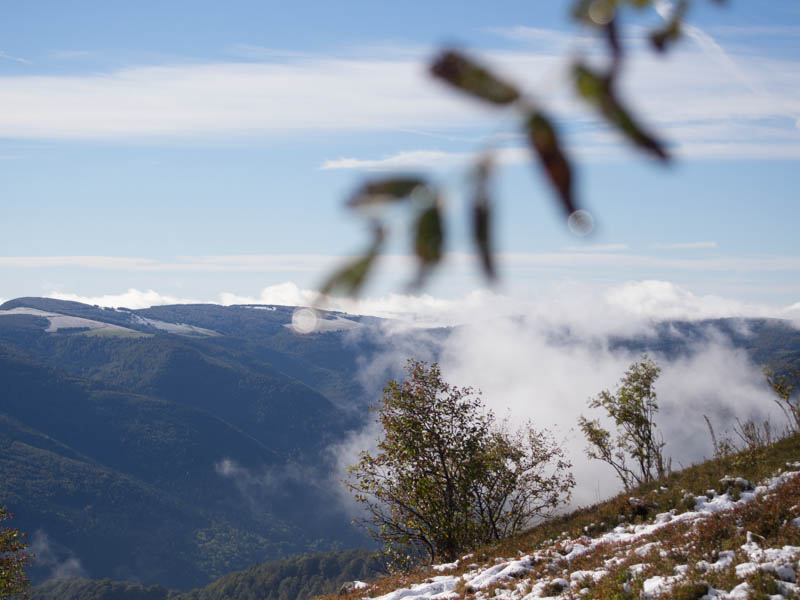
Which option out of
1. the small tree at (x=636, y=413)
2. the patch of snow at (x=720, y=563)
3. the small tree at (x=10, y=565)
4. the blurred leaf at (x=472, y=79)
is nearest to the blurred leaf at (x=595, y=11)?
the blurred leaf at (x=472, y=79)

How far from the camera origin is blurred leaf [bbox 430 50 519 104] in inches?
41.6

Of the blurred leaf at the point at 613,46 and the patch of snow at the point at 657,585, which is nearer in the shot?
the blurred leaf at the point at 613,46

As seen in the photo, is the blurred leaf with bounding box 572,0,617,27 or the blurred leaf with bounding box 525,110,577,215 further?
the blurred leaf with bounding box 572,0,617,27

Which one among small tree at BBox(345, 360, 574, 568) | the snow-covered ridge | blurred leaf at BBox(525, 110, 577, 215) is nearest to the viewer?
blurred leaf at BBox(525, 110, 577, 215)

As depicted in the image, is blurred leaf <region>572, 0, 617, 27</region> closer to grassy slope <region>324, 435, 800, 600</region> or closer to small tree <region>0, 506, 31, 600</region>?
grassy slope <region>324, 435, 800, 600</region>

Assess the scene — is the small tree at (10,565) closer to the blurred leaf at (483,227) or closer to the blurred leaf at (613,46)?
the blurred leaf at (483,227)

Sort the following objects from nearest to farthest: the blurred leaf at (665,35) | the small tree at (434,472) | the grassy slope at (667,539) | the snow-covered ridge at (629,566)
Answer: the blurred leaf at (665,35)
the snow-covered ridge at (629,566)
the grassy slope at (667,539)
the small tree at (434,472)

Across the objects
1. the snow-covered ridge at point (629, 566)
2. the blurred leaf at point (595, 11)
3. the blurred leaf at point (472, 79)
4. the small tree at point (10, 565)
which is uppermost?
the blurred leaf at point (595, 11)

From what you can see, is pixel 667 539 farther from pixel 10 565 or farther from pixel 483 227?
pixel 10 565

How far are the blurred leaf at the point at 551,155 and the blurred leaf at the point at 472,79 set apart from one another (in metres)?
0.06

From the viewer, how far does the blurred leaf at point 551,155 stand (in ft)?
3.32

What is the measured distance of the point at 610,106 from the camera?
1.06 m

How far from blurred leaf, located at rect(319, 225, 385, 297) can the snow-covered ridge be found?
1122 centimetres

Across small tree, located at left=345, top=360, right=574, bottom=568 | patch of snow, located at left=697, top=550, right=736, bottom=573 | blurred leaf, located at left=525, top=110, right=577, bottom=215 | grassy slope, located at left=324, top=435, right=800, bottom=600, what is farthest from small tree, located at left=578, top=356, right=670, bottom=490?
blurred leaf, located at left=525, top=110, right=577, bottom=215
